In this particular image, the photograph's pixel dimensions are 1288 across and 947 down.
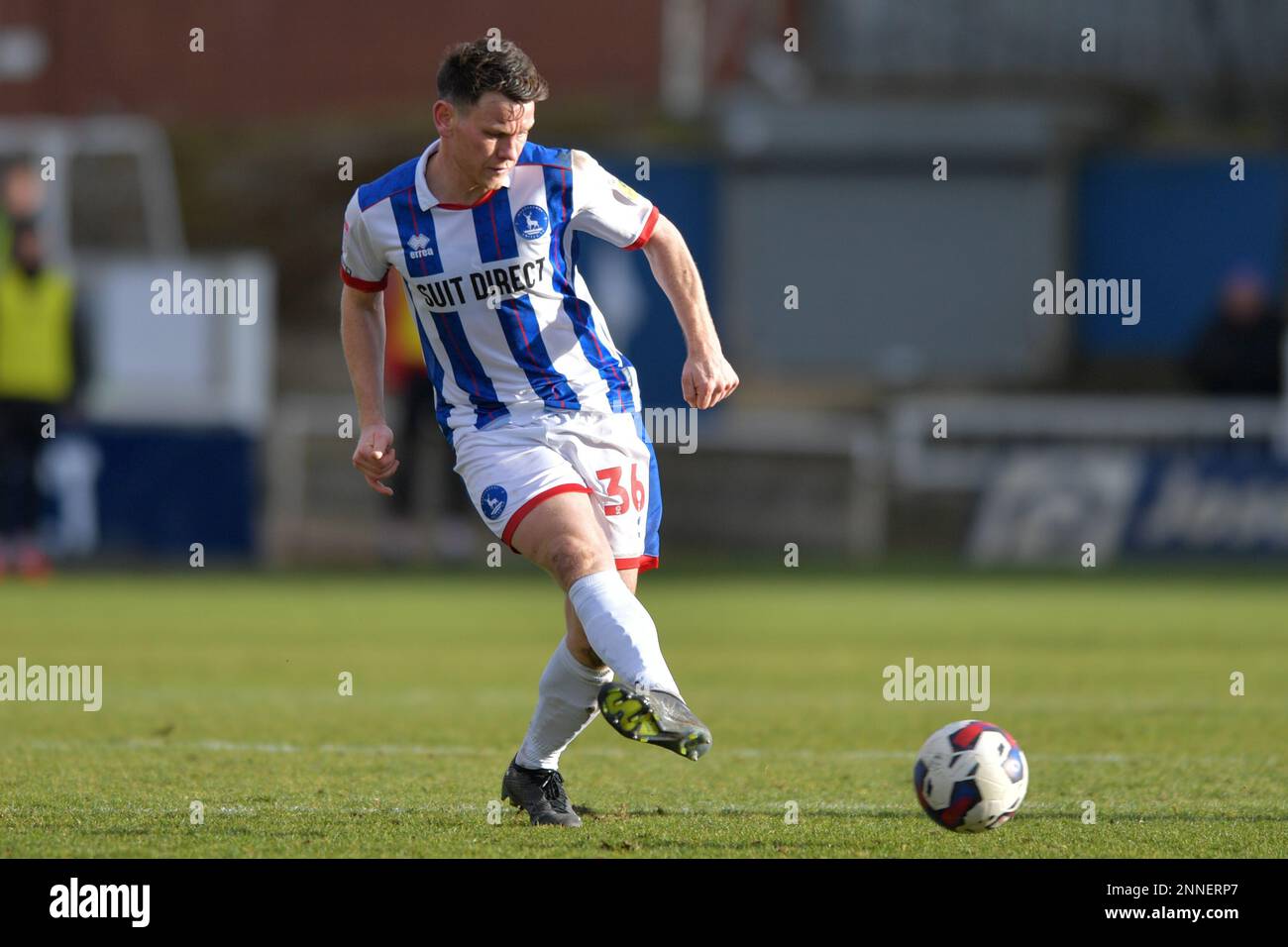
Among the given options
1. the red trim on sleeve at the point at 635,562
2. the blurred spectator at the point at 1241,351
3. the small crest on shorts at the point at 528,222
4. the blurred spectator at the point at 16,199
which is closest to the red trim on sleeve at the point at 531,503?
the red trim on sleeve at the point at 635,562

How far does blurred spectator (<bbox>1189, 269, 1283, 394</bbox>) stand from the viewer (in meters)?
18.3

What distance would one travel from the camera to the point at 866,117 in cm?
2412

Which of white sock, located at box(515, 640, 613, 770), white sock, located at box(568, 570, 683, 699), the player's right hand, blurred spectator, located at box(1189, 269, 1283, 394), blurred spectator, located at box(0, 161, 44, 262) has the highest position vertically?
blurred spectator, located at box(0, 161, 44, 262)

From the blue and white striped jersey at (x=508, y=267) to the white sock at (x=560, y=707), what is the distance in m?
0.74

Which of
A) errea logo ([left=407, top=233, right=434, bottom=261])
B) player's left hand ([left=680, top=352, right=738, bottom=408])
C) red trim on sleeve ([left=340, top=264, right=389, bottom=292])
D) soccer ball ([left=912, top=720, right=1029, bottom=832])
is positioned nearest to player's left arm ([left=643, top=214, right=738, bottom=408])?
player's left hand ([left=680, top=352, right=738, bottom=408])

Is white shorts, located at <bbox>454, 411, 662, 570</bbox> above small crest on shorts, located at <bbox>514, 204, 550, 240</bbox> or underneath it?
underneath

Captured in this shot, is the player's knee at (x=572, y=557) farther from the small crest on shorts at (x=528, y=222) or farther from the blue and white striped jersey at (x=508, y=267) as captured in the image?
the small crest on shorts at (x=528, y=222)

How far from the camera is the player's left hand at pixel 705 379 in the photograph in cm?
542

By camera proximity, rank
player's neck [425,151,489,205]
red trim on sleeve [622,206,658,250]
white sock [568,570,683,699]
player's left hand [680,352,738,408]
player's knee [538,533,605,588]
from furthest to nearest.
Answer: red trim on sleeve [622,206,658,250] → player's neck [425,151,489,205] → player's left hand [680,352,738,408] → player's knee [538,533,605,588] → white sock [568,570,683,699]

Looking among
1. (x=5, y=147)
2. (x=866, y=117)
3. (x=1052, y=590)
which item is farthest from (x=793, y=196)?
(x=1052, y=590)

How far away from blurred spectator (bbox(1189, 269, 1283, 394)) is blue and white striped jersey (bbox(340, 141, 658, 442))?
13.7 m

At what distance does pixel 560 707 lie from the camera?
5.83 meters

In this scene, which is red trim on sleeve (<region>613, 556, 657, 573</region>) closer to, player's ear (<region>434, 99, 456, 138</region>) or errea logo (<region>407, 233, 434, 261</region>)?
errea logo (<region>407, 233, 434, 261</region>)
